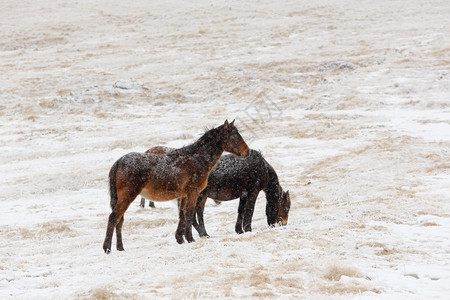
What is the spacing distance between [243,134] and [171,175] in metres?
15.5

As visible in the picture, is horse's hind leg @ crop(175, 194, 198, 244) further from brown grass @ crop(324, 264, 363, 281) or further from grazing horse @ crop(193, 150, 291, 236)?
brown grass @ crop(324, 264, 363, 281)

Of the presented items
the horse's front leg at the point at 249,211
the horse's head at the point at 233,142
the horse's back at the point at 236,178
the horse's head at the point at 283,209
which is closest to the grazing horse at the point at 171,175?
the horse's head at the point at 233,142

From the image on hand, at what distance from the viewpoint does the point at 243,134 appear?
81.5 ft

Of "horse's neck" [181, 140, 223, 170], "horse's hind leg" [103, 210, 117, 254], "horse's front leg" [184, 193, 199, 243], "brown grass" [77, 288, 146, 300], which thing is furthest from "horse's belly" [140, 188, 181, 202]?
"brown grass" [77, 288, 146, 300]

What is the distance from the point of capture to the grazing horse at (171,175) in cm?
924

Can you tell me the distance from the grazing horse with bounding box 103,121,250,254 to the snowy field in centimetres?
87

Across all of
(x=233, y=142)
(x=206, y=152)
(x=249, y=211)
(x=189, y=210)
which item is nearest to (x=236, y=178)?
(x=249, y=211)

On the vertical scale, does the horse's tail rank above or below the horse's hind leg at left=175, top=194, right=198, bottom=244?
above

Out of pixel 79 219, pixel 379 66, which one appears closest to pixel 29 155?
pixel 79 219

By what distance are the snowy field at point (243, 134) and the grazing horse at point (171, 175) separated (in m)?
0.87

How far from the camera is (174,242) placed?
399 inches

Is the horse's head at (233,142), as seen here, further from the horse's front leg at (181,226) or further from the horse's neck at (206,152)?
the horse's front leg at (181,226)

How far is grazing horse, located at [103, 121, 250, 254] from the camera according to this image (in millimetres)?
9242

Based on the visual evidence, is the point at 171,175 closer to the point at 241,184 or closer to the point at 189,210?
the point at 189,210
